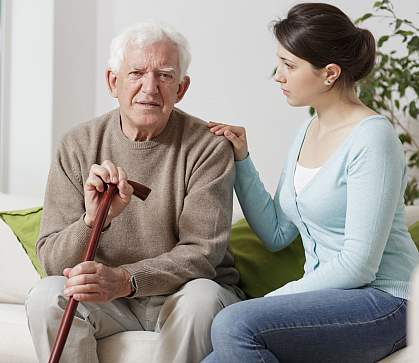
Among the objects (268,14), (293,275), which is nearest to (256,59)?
(268,14)

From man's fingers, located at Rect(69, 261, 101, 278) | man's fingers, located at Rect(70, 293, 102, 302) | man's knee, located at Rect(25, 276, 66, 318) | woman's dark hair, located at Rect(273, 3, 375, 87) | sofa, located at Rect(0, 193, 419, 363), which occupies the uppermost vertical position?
woman's dark hair, located at Rect(273, 3, 375, 87)

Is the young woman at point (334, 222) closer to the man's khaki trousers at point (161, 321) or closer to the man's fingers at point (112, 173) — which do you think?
the man's khaki trousers at point (161, 321)

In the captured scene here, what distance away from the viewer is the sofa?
263 centimetres

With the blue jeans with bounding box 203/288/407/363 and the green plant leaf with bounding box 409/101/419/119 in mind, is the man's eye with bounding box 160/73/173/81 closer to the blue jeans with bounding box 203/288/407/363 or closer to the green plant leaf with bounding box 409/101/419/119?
the blue jeans with bounding box 203/288/407/363

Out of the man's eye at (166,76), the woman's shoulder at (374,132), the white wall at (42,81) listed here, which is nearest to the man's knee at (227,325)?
the woman's shoulder at (374,132)

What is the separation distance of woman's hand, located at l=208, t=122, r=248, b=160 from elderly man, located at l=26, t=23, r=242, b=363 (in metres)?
0.03

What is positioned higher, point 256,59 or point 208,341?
point 256,59

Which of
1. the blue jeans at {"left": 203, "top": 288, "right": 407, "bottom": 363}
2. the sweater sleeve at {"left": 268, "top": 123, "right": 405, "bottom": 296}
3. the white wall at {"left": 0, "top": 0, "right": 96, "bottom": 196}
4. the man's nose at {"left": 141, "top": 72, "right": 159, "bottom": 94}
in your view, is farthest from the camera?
the white wall at {"left": 0, "top": 0, "right": 96, "bottom": 196}

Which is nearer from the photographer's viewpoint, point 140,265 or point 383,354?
point 383,354

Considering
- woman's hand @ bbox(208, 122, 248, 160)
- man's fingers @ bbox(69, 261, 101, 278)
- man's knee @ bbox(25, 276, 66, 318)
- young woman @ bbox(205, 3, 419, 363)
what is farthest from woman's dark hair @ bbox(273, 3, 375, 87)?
man's knee @ bbox(25, 276, 66, 318)

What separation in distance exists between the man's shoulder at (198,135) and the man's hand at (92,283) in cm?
49

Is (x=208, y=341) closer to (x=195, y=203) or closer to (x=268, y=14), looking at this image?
(x=195, y=203)

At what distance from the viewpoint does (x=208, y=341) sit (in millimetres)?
2537

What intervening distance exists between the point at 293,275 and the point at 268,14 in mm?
1503
